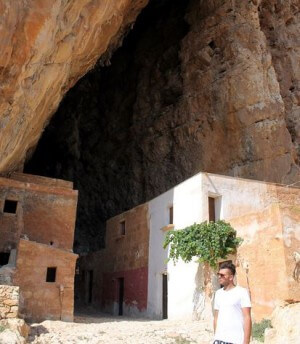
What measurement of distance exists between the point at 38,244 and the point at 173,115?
46.0ft

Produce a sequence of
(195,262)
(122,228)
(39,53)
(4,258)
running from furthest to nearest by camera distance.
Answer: (122,228) → (4,258) → (195,262) → (39,53)

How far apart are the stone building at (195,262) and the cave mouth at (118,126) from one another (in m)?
5.34

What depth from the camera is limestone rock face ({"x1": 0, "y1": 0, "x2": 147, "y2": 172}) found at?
12.4m

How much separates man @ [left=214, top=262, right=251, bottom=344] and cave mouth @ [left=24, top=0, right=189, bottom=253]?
75.4ft

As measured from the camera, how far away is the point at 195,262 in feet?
56.5

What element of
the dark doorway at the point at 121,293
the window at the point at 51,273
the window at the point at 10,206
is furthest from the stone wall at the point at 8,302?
the dark doorway at the point at 121,293

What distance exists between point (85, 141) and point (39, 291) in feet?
61.0

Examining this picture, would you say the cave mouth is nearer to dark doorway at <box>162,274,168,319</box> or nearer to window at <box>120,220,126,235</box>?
window at <box>120,220,126,235</box>

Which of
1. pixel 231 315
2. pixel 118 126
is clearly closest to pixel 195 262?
pixel 231 315

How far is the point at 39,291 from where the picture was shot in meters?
16.1

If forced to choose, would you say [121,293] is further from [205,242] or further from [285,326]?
[285,326]

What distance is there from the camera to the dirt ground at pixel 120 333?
13.0 meters

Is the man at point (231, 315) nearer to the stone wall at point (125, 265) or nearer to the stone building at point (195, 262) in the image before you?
the stone building at point (195, 262)

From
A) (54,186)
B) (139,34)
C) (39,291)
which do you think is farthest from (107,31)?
(139,34)
